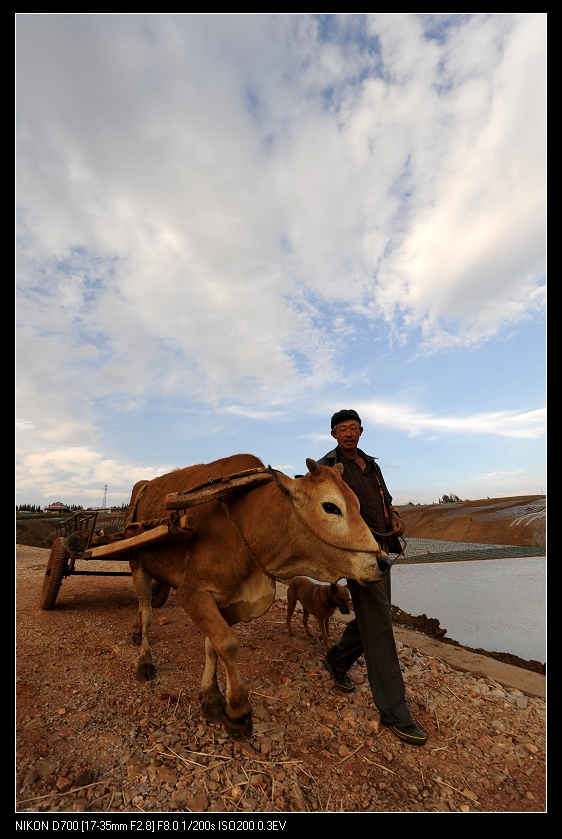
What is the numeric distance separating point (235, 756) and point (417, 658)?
2713 mm

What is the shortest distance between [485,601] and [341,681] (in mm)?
4537

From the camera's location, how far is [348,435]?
410cm

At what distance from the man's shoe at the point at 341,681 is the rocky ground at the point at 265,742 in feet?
0.38

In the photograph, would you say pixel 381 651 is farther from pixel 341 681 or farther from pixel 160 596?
pixel 160 596

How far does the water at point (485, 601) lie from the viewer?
5.61 metres

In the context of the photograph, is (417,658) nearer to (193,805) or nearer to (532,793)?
(532,793)

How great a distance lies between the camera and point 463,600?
7508 mm

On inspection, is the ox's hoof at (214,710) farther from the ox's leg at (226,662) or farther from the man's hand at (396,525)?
the man's hand at (396,525)

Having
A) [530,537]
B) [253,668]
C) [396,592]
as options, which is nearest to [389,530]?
[253,668]

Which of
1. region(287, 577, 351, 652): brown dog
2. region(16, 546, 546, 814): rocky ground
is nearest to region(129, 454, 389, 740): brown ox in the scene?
region(16, 546, 546, 814): rocky ground

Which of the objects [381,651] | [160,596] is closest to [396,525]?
[381,651]

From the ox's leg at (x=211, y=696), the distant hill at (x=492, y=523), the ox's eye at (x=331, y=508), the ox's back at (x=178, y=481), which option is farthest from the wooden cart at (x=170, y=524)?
the distant hill at (x=492, y=523)

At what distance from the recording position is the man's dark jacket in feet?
13.1

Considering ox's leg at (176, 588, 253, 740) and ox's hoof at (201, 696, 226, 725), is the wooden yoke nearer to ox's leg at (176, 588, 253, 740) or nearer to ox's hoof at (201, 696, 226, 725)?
ox's leg at (176, 588, 253, 740)
